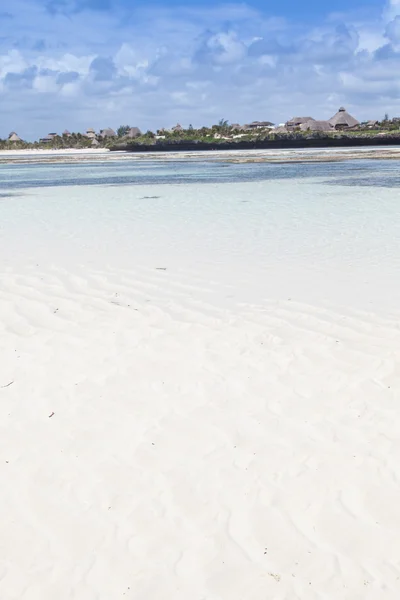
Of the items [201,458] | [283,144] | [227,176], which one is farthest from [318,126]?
[201,458]

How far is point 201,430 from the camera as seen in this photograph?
4.39 meters

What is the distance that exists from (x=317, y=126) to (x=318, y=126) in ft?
0.61

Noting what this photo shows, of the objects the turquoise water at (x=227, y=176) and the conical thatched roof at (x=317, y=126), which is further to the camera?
the conical thatched roof at (x=317, y=126)

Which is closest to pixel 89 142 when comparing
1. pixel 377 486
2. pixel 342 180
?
pixel 342 180

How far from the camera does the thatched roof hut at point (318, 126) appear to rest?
116 meters

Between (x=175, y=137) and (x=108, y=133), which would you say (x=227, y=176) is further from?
(x=108, y=133)

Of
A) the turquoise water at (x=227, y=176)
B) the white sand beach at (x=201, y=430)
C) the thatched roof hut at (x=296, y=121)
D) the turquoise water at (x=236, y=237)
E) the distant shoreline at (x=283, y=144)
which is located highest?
the thatched roof hut at (x=296, y=121)

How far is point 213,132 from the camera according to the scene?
413 feet

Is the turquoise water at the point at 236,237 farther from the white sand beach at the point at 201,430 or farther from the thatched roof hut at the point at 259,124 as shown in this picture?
the thatched roof hut at the point at 259,124

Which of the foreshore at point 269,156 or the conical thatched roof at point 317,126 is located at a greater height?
the conical thatched roof at point 317,126

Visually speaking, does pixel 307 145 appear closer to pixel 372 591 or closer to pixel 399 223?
pixel 399 223

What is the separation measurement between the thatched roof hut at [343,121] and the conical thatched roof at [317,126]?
126 centimetres

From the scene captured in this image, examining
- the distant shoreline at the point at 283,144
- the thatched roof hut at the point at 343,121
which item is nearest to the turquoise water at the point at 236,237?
the distant shoreline at the point at 283,144

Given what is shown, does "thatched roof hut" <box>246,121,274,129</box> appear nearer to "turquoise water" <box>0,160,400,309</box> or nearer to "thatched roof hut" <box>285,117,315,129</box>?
"thatched roof hut" <box>285,117,315,129</box>
